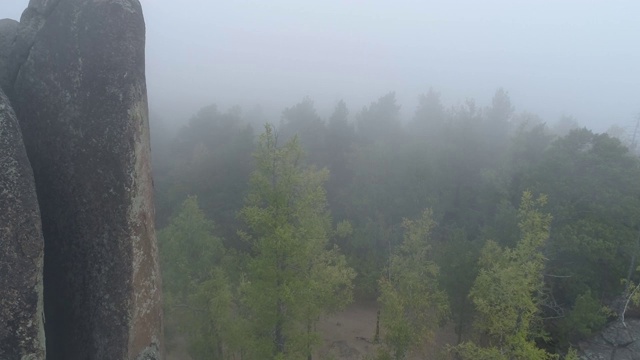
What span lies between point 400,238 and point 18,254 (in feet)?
78.2

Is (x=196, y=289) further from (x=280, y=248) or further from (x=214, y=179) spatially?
(x=214, y=179)

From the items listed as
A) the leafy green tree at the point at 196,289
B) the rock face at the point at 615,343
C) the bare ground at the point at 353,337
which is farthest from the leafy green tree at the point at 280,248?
the rock face at the point at 615,343

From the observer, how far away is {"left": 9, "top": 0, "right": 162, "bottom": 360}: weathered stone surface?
575cm

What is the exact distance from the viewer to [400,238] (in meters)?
27.3

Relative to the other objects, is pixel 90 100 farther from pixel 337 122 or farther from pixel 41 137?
pixel 337 122

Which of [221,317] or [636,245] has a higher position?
[636,245]

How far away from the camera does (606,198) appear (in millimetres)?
19844

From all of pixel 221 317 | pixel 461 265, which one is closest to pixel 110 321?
pixel 221 317

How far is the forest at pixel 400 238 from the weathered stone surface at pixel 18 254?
249 inches

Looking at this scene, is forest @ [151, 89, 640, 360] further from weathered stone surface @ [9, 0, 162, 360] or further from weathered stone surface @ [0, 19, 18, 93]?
weathered stone surface @ [0, 19, 18, 93]

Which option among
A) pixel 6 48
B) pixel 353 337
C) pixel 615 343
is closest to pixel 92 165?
pixel 6 48

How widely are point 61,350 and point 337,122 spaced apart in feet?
123

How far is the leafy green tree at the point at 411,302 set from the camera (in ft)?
46.4

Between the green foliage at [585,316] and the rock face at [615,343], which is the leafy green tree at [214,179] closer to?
the green foliage at [585,316]
